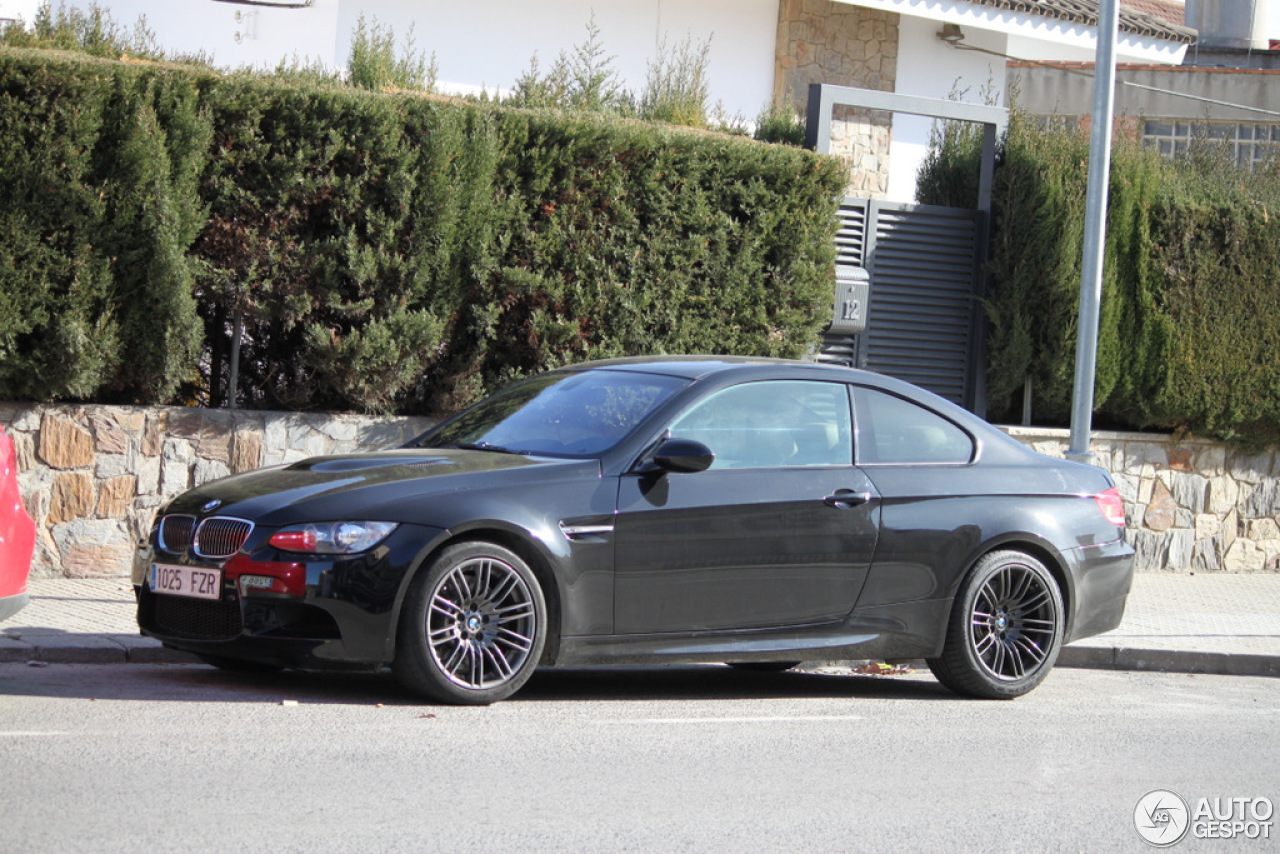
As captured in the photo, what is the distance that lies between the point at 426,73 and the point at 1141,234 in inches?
263

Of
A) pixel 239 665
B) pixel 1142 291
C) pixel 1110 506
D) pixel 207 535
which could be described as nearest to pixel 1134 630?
pixel 1110 506

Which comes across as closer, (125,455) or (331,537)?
(331,537)

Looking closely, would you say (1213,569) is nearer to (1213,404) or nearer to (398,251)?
(1213,404)

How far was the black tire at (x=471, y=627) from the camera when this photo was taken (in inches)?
258

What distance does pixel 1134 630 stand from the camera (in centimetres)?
1058

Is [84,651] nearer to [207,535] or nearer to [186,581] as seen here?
[186,581]

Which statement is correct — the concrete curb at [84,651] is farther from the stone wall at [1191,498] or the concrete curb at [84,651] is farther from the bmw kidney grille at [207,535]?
the stone wall at [1191,498]

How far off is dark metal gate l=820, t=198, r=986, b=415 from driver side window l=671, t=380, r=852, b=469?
6.26 metres

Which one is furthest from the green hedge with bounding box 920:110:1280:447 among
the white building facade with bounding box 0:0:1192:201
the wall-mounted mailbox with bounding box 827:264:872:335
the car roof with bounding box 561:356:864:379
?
the car roof with bounding box 561:356:864:379

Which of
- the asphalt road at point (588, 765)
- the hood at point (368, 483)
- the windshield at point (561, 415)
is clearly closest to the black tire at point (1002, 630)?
the asphalt road at point (588, 765)

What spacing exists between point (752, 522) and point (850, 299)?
6463 mm

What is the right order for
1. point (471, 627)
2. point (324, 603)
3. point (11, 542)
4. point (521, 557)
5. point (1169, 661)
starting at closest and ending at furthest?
point (11, 542) → point (324, 603) → point (471, 627) → point (521, 557) → point (1169, 661)

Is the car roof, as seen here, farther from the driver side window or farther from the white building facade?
the white building facade

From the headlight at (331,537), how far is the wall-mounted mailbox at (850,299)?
743 centimetres
